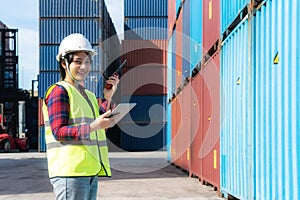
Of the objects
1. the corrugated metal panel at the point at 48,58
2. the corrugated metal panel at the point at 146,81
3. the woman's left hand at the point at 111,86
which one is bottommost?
the woman's left hand at the point at 111,86

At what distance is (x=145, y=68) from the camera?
112 ft

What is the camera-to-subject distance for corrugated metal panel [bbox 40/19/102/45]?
33406 millimetres

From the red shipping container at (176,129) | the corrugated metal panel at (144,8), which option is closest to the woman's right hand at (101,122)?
the red shipping container at (176,129)

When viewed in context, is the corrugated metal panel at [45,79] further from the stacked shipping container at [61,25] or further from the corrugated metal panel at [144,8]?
the corrugated metal panel at [144,8]

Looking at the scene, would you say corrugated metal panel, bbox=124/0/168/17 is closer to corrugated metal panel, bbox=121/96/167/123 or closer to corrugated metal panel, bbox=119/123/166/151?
corrugated metal panel, bbox=121/96/167/123

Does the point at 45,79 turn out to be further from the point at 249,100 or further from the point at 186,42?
the point at 249,100

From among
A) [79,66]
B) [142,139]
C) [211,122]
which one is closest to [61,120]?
[79,66]

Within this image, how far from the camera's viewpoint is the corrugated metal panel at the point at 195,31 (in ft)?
40.4

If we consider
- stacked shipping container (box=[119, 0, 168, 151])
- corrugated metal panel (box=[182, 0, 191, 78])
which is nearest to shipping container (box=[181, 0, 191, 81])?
corrugated metal panel (box=[182, 0, 191, 78])

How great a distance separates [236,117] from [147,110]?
1076 inches

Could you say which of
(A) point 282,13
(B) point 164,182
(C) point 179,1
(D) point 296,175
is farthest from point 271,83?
(C) point 179,1

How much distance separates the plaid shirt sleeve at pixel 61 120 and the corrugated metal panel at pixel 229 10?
16.4 ft

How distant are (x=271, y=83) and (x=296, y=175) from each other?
1.36 meters

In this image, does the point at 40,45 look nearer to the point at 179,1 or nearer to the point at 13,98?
the point at 13,98
